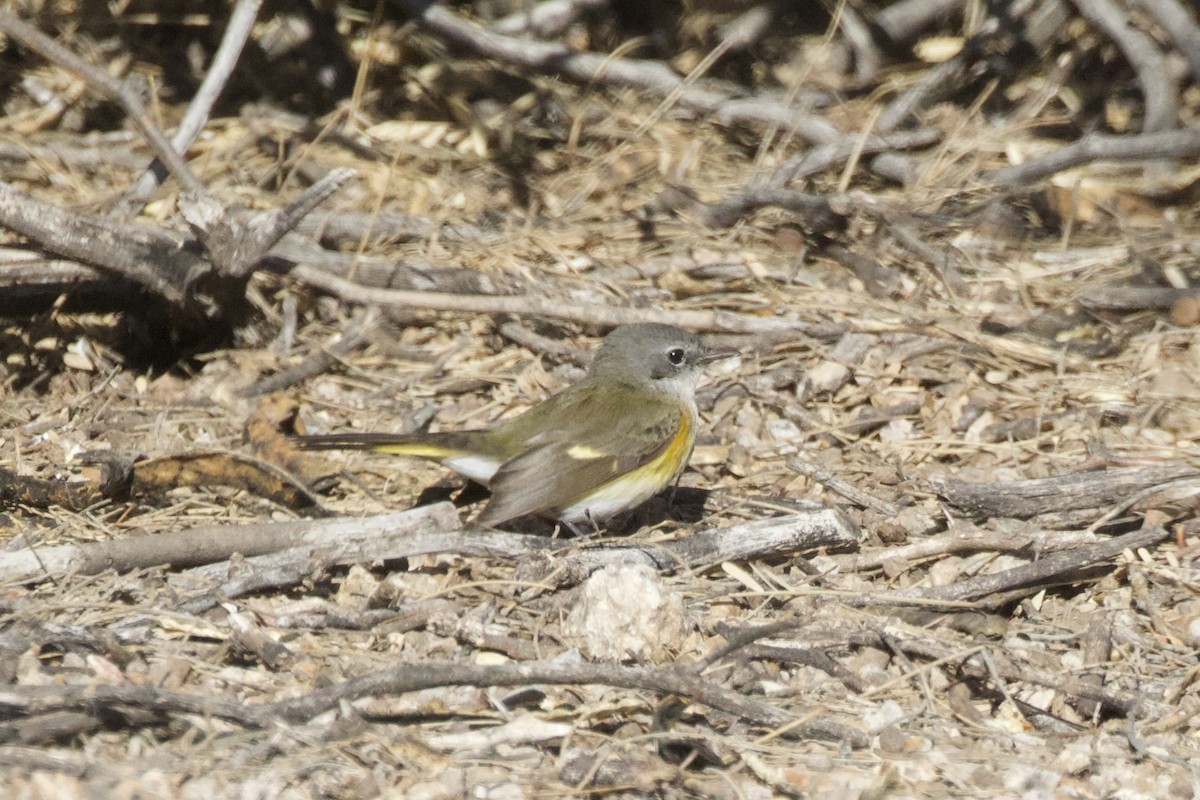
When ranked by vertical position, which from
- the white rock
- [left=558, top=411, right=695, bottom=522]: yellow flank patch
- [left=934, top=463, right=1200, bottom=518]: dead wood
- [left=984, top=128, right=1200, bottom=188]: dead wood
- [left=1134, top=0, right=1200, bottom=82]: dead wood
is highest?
[left=1134, top=0, right=1200, bottom=82]: dead wood

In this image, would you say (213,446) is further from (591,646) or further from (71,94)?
(71,94)

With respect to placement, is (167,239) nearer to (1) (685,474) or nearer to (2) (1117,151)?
(1) (685,474)

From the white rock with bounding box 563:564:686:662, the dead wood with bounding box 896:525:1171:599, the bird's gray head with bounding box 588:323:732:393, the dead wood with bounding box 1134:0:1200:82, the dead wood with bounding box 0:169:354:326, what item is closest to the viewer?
→ the white rock with bounding box 563:564:686:662

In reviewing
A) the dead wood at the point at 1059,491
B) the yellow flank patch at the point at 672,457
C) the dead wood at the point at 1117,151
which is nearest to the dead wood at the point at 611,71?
the dead wood at the point at 1117,151

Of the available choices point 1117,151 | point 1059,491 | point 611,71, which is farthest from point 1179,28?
point 1059,491

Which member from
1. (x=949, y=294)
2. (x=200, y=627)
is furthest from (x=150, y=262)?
(x=949, y=294)

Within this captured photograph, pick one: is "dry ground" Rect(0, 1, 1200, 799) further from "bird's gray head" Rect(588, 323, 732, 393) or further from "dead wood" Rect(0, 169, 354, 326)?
"dead wood" Rect(0, 169, 354, 326)

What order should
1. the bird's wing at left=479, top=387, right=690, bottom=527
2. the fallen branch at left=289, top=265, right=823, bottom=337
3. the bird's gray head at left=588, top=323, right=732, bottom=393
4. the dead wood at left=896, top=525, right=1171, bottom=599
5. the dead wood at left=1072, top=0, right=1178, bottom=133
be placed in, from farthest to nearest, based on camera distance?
the dead wood at left=1072, top=0, right=1178, bottom=133, the fallen branch at left=289, top=265, right=823, bottom=337, the bird's gray head at left=588, top=323, right=732, bottom=393, the bird's wing at left=479, top=387, right=690, bottom=527, the dead wood at left=896, top=525, right=1171, bottom=599

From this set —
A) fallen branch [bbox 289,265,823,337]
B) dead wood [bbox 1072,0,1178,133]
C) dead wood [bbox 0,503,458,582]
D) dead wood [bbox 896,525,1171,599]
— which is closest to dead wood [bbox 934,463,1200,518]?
dead wood [bbox 896,525,1171,599]
